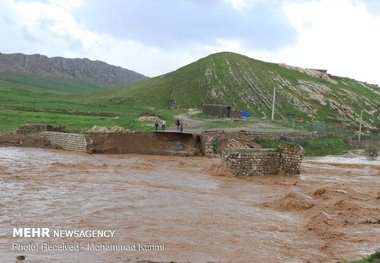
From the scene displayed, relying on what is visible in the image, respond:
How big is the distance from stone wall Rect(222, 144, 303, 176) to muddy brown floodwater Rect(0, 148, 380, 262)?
1041 millimetres

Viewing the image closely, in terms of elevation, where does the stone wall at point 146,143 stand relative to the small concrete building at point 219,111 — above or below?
below

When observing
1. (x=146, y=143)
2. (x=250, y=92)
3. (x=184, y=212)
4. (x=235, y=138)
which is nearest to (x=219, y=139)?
(x=235, y=138)

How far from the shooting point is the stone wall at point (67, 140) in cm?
3547

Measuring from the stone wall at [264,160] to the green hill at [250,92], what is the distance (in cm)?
4815

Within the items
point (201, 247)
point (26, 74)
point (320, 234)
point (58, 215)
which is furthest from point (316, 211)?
point (26, 74)

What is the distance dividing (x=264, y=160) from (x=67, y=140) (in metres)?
15.0

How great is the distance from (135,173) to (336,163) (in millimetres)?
20134

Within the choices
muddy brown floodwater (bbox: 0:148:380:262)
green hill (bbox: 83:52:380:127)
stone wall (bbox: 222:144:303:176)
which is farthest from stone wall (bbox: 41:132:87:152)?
green hill (bbox: 83:52:380:127)

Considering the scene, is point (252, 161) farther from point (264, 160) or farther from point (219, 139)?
point (219, 139)
